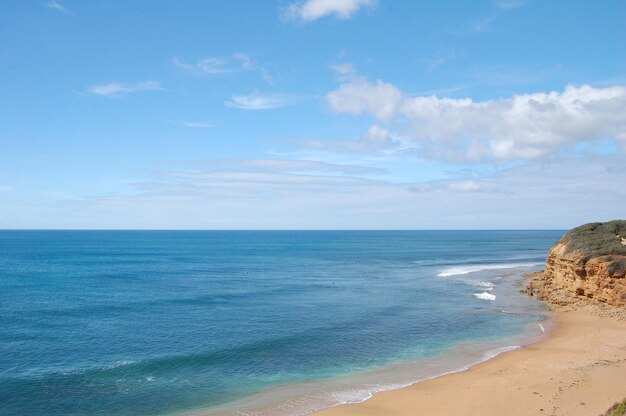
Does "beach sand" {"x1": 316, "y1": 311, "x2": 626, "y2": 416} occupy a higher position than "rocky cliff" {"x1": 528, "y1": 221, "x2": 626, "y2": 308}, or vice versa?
"rocky cliff" {"x1": 528, "y1": 221, "x2": 626, "y2": 308}

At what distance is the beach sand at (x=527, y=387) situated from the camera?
24.2 meters

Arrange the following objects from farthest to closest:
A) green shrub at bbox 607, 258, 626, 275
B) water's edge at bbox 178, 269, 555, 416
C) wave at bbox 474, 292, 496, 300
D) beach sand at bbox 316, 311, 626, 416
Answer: wave at bbox 474, 292, 496, 300 < green shrub at bbox 607, 258, 626, 275 < water's edge at bbox 178, 269, 555, 416 < beach sand at bbox 316, 311, 626, 416

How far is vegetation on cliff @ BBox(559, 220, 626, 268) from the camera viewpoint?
48.0 m

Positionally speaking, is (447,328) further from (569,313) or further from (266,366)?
(266,366)

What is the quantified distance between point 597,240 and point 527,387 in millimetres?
32255

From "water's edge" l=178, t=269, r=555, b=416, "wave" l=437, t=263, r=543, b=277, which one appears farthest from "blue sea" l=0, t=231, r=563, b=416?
"wave" l=437, t=263, r=543, b=277

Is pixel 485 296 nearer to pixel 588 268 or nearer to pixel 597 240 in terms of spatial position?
pixel 588 268

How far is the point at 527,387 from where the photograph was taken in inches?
1062

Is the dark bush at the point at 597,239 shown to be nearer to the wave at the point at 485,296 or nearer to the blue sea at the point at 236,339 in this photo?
the blue sea at the point at 236,339

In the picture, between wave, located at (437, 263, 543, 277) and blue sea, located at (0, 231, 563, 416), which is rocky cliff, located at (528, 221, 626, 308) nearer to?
blue sea, located at (0, 231, 563, 416)

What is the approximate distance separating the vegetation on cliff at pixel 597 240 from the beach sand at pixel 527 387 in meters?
14.4

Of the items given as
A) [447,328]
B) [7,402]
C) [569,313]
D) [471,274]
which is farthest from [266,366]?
[471,274]

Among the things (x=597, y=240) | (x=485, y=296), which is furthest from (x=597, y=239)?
(x=485, y=296)

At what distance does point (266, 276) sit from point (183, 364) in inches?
1897
